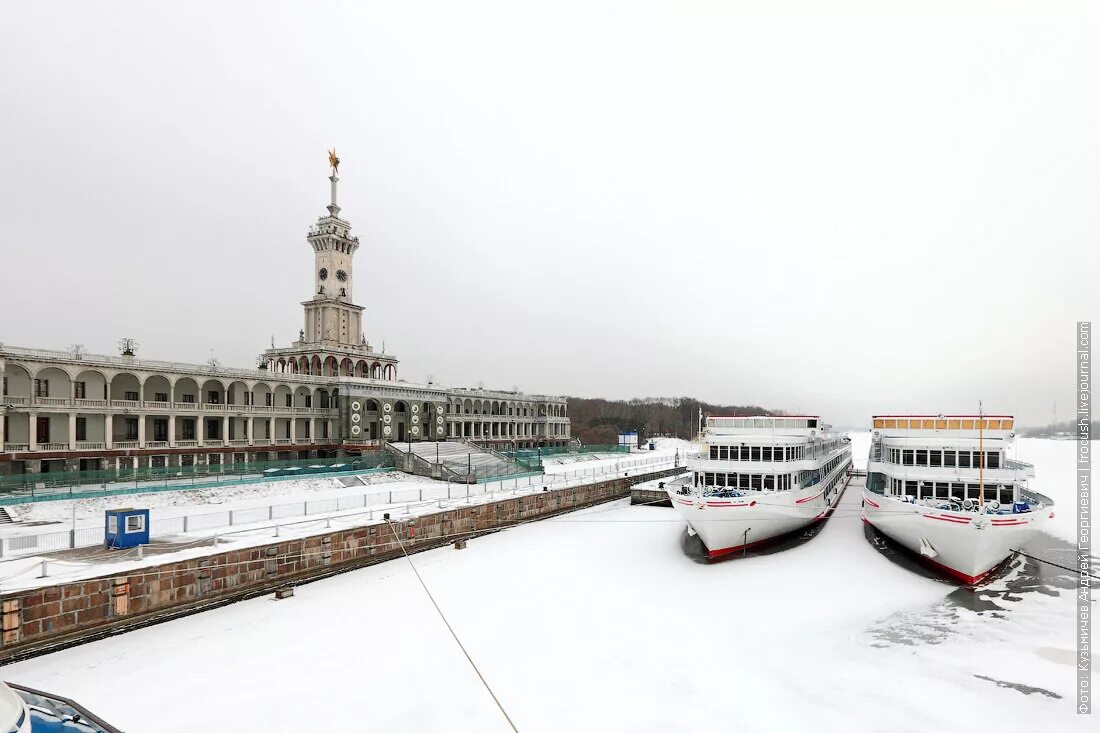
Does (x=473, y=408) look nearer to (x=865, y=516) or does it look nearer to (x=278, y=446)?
(x=278, y=446)

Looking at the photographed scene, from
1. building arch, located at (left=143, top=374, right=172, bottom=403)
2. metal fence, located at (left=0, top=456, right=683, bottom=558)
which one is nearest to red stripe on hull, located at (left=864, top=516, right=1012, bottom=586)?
metal fence, located at (left=0, top=456, right=683, bottom=558)

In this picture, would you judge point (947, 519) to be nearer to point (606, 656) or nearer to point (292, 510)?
point (606, 656)

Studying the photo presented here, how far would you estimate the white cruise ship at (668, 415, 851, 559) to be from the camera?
30391mm

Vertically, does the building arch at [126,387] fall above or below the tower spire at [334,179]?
below

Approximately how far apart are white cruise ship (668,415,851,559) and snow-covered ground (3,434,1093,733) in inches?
106

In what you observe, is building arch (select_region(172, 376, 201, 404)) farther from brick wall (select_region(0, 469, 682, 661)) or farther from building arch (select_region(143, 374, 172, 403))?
brick wall (select_region(0, 469, 682, 661))

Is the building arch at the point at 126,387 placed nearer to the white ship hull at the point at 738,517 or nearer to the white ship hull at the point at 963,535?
the white ship hull at the point at 738,517

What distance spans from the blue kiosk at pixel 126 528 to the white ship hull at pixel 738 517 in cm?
2686

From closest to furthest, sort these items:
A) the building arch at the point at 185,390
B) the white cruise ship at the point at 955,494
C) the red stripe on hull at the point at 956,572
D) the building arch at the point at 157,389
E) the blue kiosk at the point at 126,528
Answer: the blue kiosk at the point at 126,528
the white cruise ship at the point at 955,494
the red stripe on hull at the point at 956,572
the building arch at the point at 157,389
the building arch at the point at 185,390

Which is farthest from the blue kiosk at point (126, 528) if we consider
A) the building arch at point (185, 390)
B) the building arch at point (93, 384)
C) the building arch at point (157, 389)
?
the building arch at point (185, 390)

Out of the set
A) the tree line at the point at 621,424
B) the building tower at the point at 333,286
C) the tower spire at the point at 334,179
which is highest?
the tower spire at the point at 334,179

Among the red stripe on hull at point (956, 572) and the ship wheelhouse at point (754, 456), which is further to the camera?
the ship wheelhouse at point (754, 456)

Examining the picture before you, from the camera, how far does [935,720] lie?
1502 centimetres

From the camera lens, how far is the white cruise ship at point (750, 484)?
3039 centimetres
